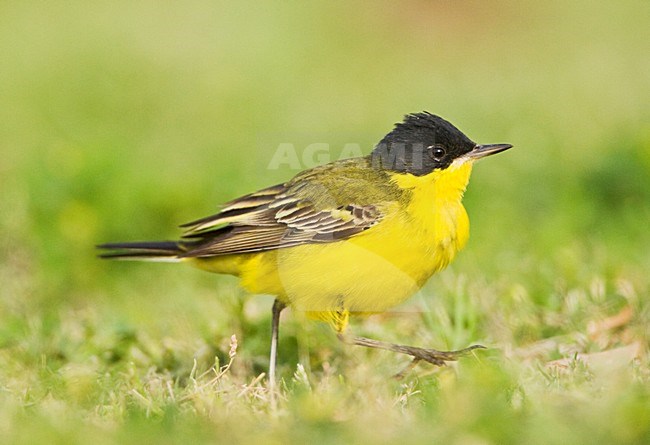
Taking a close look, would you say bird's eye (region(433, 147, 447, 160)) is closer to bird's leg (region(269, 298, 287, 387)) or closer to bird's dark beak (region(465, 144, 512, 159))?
bird's dark beak (region(465, 144, 512, 159))

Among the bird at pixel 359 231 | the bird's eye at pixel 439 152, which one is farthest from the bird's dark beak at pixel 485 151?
the bird's eye at pixel 439 152

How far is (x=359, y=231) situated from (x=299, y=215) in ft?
1.73

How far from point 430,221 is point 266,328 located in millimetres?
1375

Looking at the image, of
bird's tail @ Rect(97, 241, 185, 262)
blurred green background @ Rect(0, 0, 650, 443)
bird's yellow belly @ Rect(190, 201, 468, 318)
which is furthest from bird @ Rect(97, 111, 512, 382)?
blurred green background @ Rect(0, 0, 650, 443)

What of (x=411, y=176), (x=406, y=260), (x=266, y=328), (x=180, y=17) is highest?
(x=180, y=17)

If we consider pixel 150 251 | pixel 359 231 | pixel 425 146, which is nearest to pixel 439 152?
pixel 425 146

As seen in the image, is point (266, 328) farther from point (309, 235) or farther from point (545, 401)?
point (545, 401)

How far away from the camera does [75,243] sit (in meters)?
9.03

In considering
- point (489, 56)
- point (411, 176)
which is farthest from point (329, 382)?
point (489, 56)

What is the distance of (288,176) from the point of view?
10094mm

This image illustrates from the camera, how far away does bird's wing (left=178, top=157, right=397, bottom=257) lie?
599 centimetres

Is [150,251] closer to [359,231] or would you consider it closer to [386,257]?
[359,231]

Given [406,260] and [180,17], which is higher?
[180,17]

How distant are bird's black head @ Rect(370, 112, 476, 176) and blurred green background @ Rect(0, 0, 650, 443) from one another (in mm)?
901
